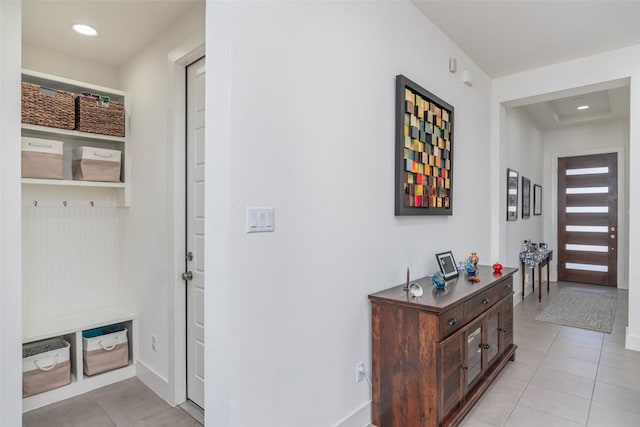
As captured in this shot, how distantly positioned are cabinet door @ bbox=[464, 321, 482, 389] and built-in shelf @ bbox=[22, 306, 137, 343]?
254cm

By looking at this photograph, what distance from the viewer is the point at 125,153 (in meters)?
3.09

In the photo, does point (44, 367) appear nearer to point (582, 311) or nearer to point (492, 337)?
point (492, 337)

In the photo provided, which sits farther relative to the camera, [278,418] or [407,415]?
[407,415]

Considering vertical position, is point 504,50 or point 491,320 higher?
point 504,50

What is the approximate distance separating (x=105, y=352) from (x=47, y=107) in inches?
73.7

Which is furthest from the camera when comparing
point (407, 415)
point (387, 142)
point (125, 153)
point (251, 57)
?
point (125, 153)

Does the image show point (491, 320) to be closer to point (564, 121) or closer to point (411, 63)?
point (411, 63)

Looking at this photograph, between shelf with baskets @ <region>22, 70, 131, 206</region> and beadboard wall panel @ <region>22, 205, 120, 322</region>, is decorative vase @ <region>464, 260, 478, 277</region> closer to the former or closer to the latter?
shelf with baskets @ <region>22, 70, 131, 206</region>

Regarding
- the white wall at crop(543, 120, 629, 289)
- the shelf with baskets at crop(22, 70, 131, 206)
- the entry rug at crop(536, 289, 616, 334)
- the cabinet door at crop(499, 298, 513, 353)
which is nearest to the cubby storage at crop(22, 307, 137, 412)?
the shelf with baskets at crop(22, 70, 131, 206)

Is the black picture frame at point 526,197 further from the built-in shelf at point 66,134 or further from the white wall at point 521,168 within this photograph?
the built-in shelf at point 66,134

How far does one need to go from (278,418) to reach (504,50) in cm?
367

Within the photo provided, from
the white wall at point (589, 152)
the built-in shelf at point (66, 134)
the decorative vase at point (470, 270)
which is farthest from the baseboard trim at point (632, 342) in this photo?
the built-in shelf at point (66, 134)

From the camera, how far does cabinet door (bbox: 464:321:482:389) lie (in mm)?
2252

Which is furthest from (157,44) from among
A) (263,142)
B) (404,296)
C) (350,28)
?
(404,296)
